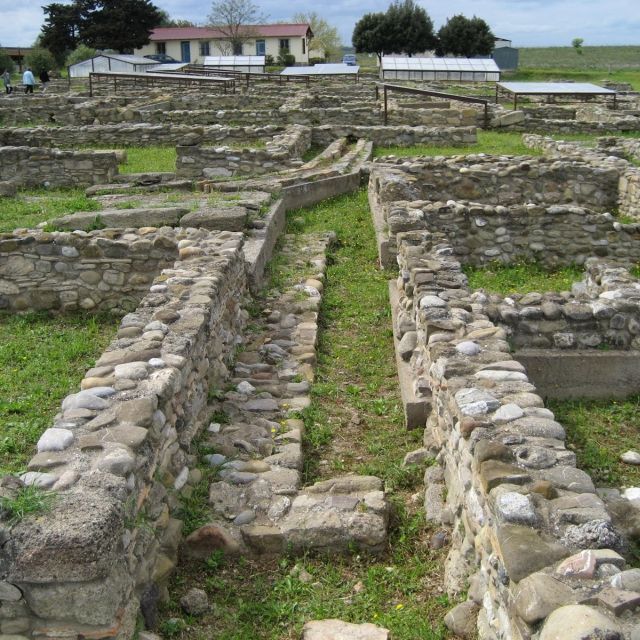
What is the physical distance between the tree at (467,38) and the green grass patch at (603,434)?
61445mm

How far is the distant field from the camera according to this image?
232 feet

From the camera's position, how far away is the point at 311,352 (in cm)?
645

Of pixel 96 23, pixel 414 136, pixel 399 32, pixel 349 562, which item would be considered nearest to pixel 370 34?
pixel 399 32

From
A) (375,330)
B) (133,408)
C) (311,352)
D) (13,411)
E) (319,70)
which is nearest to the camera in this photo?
(133,408)

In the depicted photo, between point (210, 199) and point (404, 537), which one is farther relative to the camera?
point (210, 199)

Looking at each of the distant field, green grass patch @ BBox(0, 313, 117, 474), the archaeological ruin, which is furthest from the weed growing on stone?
the distant field

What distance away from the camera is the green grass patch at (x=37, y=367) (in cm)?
477

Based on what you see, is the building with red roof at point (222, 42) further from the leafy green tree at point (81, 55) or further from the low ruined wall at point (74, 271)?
the low ruined wall at point (74, 271)

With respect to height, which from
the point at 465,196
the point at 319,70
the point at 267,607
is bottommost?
the point at 267,607

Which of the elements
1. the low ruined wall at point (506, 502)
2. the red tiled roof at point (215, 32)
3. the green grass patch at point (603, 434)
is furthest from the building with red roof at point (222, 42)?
the low ruined wall at point (506, 502)

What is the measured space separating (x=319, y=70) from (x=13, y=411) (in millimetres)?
38440

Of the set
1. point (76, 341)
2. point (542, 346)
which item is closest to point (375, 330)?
point (542, 346)

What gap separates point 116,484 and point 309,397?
275 centimetres

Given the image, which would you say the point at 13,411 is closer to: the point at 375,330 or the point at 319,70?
the point at 375,330
